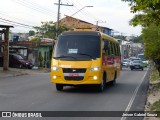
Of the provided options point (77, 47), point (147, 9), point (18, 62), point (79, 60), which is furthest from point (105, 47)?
point (18, 62)

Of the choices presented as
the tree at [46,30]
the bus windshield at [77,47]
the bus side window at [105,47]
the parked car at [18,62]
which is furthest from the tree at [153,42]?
the tree at [46,30]

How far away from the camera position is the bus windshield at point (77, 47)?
17625mm

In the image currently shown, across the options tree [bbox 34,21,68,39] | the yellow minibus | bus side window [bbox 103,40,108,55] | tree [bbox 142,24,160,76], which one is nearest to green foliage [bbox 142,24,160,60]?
tree [bbox 142,24,160,76]

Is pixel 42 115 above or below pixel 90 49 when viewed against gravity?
below

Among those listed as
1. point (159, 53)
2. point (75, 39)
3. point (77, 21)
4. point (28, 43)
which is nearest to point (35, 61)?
point (28, 43)

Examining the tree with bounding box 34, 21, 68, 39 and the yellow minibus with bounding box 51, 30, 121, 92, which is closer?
the yellow minibus with bounding box 51, 30, 121, 92

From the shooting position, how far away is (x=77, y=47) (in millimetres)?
17984

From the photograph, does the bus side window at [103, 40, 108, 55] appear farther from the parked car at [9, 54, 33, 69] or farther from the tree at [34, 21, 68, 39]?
the tree at [34, 21, 68, 39]

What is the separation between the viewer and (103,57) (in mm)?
18172

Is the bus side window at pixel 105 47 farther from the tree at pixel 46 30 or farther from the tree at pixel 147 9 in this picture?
the tree at pixel 46 30

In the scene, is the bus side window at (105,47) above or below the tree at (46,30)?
below

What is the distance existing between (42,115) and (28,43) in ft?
133

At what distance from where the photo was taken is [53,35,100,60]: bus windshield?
17625 mm

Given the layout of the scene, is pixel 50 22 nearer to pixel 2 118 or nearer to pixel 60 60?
pixel 60 60
